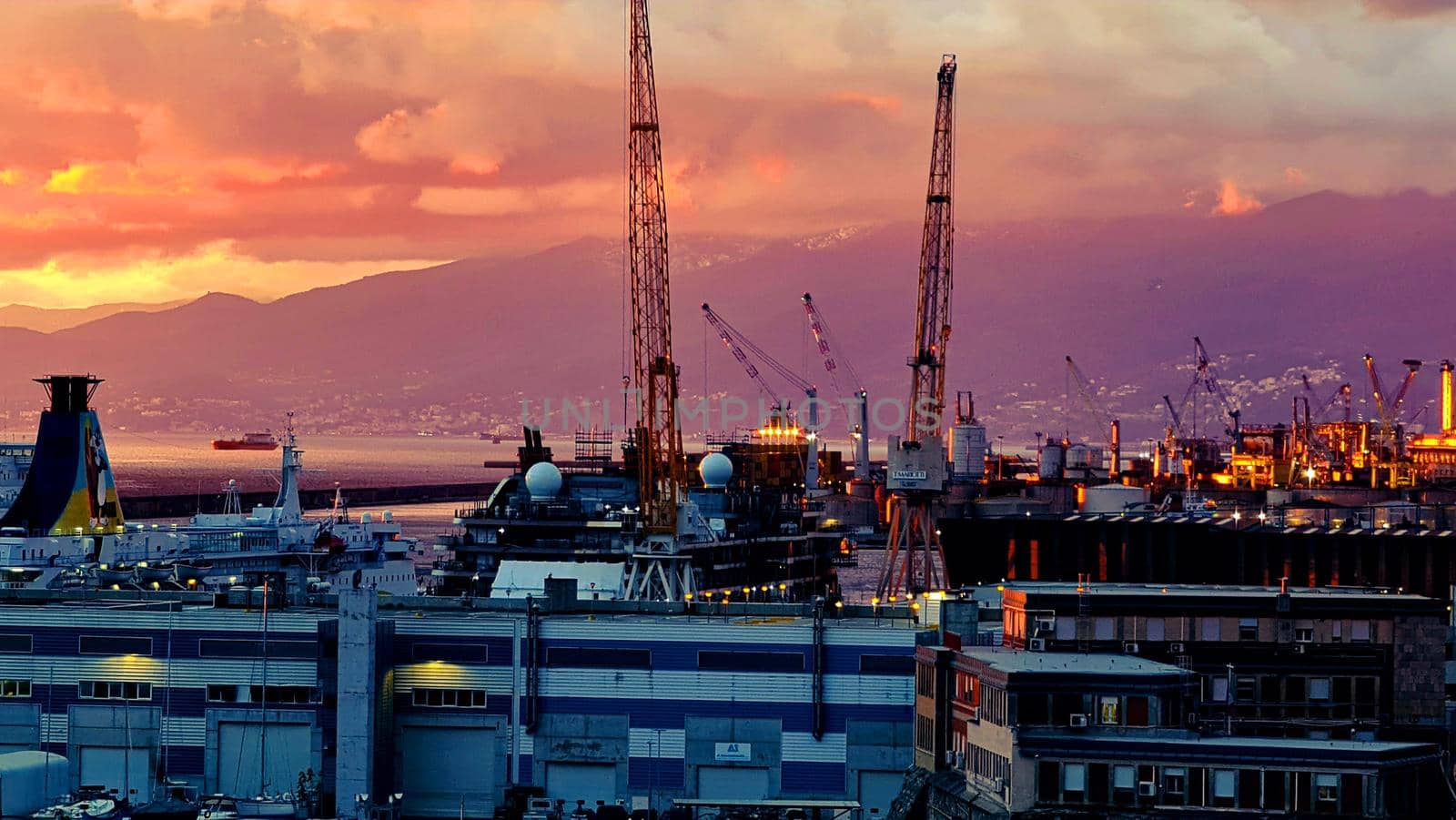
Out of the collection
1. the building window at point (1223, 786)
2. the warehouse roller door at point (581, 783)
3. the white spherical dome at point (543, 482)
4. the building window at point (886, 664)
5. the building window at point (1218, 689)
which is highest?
the white spherical dome at point (543, 482)

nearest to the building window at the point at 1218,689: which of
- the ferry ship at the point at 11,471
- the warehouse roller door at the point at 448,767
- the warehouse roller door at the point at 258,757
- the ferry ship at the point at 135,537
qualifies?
the warehouse roller door at the point at 448,767

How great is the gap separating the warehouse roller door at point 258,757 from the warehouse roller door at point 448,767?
2137 mm

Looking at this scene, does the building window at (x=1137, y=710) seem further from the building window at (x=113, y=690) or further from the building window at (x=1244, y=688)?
the building window at (x=113, y=690)

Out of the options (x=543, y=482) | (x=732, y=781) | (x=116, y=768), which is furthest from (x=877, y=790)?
(x=543, y=482)

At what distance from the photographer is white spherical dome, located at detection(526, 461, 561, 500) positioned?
98.9 meters

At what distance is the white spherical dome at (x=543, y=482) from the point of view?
324 feet

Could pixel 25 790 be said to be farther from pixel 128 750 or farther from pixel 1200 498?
pixel 1200 498

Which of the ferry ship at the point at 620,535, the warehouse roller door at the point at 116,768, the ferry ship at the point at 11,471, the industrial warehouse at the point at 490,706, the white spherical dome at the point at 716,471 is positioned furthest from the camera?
the white spherical dome at the point at 716,471

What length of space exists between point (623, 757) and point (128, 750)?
34.5 ft

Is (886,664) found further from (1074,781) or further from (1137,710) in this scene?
(1074,781)

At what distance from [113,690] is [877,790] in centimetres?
1630

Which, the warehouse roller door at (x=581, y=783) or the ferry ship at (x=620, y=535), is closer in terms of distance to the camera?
the warehouse roller door at (x=581, y=783)

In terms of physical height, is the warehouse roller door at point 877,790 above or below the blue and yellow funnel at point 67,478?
below

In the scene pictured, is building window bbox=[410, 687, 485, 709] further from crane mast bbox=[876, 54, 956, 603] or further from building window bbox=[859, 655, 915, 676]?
crane mast bbox=[876, 54, 956, 603]
